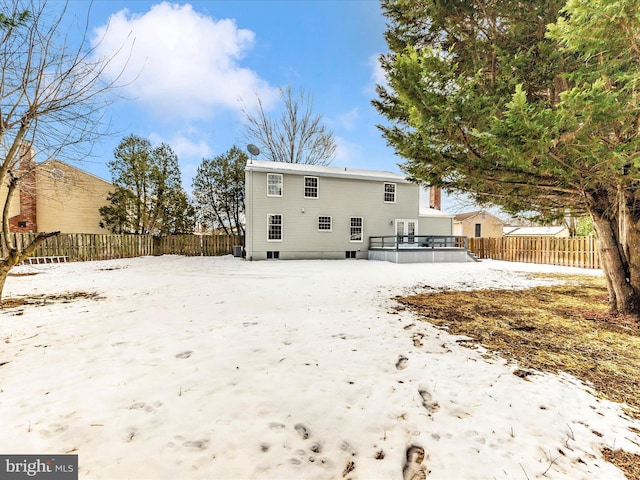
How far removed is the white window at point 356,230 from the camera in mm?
16484

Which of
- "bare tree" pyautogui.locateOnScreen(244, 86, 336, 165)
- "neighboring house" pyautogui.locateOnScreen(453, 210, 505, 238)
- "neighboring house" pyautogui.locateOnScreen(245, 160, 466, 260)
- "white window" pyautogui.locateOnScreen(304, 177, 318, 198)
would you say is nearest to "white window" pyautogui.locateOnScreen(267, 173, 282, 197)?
"neighboring house" pyautogui.locateOnScreen(245, 160, 466, 260)

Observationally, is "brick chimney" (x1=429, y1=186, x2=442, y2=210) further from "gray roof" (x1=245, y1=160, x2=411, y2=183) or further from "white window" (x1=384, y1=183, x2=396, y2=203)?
"white window" (x1=384, y1=183, x2=396, y2=203)

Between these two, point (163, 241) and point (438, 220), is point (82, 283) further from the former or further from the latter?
point (438, 220)

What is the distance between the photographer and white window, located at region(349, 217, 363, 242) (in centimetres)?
1648

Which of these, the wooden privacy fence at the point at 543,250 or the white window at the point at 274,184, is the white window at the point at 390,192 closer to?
the white window at the point at 274,184

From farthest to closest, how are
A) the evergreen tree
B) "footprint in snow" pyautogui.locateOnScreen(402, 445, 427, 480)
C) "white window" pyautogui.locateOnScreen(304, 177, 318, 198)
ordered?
"white window" pyautogui.locateOnScreen(304, 177, 318, 198)
the evergreen tree
"footprint in snow" pyautogui.locateOnScreen(402, 445, 427, 480)

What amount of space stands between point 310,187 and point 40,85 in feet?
39.6

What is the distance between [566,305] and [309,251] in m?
11.6

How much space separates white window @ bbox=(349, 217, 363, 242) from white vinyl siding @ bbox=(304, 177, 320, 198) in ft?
9.14

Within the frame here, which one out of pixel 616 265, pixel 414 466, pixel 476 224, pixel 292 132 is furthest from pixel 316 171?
pixel 476 224

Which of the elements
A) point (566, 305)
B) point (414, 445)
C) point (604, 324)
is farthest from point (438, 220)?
point (414, 445)

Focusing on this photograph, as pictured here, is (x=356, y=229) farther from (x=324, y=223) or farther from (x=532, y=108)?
(x=532, y=108)

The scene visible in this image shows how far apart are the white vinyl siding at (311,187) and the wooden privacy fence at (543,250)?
1230 centimetres

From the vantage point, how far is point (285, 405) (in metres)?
2.17
